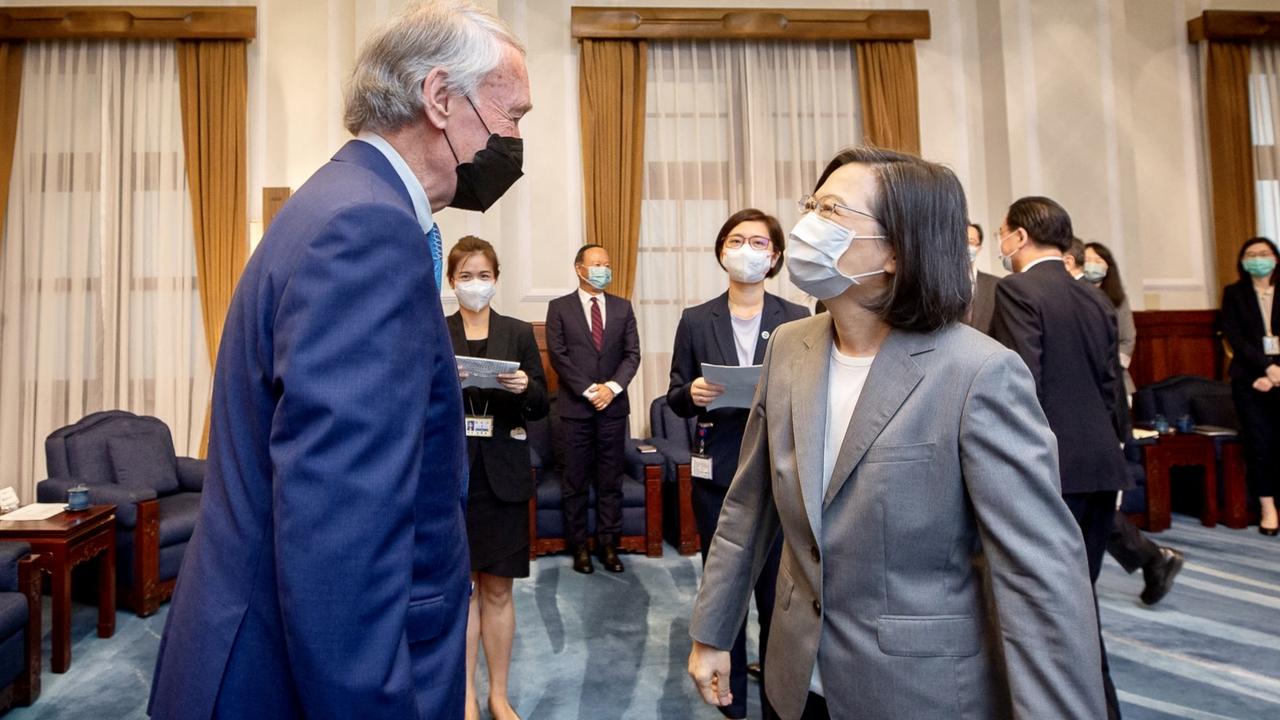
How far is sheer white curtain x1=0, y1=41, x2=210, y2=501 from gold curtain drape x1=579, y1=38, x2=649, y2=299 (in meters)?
3.14

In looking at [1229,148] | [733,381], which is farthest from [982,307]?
[1229,148]

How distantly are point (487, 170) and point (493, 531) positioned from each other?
155 cm

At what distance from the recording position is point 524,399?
8.39ft

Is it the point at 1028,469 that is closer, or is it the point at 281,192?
the point at 1028,469

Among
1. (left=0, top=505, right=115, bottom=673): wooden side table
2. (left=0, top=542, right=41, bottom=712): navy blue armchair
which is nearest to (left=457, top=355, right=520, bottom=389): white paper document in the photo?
(left=0, top=542, right=41, bottom=712): navy blue armchair

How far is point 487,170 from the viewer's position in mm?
1192

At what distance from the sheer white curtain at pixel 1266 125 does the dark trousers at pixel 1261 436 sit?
2.75m

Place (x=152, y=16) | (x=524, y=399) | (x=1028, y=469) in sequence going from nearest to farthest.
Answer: (x=1028, y=469)
(x=524, y=399)
(x=152, y=16)

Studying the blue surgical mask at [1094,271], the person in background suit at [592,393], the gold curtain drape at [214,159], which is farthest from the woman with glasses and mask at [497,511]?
the blue surgical mask at [1094,271]

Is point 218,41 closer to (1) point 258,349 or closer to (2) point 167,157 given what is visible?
(2) point 167,157

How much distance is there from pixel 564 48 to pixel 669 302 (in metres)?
2.22

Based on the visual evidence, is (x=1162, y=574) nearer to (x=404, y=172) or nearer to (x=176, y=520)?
(x=404, y=172)

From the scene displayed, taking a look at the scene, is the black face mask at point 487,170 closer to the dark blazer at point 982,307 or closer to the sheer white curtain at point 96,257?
the dark blazer at point 982,307

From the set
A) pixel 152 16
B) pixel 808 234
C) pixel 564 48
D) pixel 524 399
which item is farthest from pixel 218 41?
pixel 808 234
